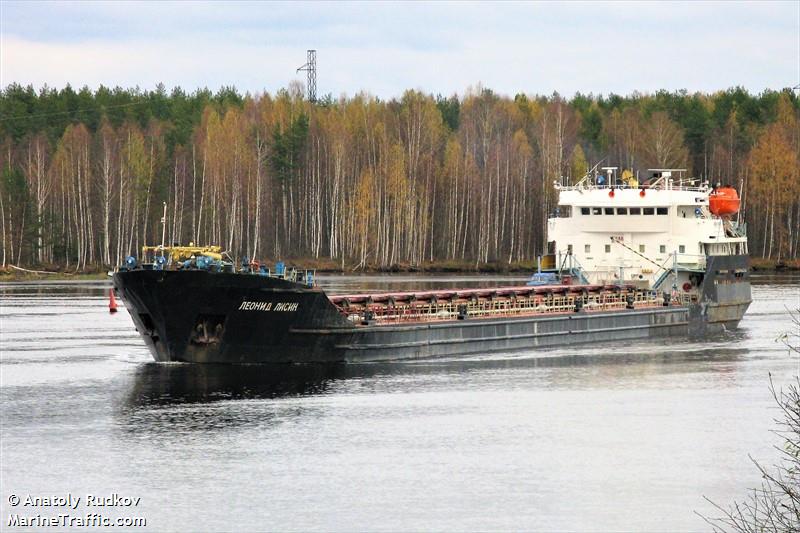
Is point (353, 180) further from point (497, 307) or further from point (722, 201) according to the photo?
point (497, 307)

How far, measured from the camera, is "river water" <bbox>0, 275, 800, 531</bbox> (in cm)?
2600

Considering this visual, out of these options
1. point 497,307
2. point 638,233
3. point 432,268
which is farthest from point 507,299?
point 432,268

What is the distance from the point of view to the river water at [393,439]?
85.3 feet

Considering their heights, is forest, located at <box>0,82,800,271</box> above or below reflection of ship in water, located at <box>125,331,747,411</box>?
above

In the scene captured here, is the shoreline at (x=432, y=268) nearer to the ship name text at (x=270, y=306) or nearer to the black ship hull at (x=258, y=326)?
the black ship hull at (x=258, y=326)

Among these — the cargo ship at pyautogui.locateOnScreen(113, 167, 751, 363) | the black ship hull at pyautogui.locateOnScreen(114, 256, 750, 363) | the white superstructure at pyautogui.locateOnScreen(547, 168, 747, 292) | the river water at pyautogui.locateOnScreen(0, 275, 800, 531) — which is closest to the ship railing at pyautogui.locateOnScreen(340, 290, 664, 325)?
the cargo ship at pyautogui.locateOnScreen(113, 167, 751, 363)

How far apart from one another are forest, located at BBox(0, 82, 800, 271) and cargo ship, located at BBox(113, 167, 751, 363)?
45890 millimetres

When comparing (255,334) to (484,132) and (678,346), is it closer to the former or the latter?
(678,346)

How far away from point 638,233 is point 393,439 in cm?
2902

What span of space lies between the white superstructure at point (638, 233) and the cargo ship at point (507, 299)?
5cm

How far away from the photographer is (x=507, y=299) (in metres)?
52.3

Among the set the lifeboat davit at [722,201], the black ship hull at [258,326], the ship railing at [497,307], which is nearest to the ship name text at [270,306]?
the black ship hull at [258,326]

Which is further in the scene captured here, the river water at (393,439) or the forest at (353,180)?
the forest at (353,180)

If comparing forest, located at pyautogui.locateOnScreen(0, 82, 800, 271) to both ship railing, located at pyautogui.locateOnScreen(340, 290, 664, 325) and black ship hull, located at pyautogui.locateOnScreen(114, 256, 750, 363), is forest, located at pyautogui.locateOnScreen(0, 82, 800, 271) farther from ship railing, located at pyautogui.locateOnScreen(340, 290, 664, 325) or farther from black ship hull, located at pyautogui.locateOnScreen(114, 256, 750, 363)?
black ship hull, located at pyautogui.locateOnScreen(114, 256, 750, 363)
